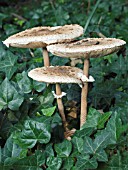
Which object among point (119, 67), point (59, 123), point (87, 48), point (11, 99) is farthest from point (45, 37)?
point (119, 67)

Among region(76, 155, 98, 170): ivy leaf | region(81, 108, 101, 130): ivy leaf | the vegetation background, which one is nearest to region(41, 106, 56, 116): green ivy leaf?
the vegetation background

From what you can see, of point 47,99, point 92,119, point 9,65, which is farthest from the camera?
point 9,65

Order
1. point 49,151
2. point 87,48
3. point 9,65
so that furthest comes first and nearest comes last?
point 9,65, point 49,151, point 87,48

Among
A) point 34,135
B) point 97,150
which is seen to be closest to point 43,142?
point 34,135

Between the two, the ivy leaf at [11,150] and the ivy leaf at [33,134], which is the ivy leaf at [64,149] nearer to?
the ivy leaf at [33,134]

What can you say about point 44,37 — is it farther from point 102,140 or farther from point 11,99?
point 102,140

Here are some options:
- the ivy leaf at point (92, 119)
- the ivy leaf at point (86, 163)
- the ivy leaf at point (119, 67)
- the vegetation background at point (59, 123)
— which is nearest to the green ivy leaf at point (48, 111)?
the vegetation background at point (59, 123)
